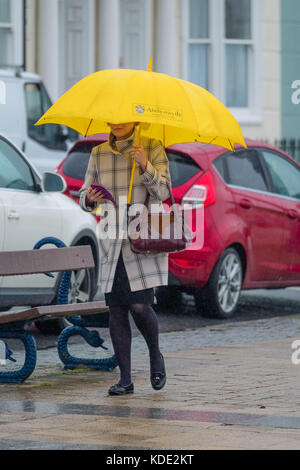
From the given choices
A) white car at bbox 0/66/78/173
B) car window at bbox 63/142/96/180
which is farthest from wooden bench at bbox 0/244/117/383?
white car at bbox 0/66/78/173

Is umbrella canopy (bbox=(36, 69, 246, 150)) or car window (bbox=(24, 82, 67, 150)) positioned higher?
umbrella canopy (bbox=(36, 69, 246, 150))

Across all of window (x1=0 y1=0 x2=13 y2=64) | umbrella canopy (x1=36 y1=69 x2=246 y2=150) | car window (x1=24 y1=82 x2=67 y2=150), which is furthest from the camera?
window (x1=0 y1=0 x2=13 y2=64)

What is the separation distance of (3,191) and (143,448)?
477cm

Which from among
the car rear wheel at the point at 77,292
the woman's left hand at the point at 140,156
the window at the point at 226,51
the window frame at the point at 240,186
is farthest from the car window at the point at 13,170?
the window at the point at 226,51

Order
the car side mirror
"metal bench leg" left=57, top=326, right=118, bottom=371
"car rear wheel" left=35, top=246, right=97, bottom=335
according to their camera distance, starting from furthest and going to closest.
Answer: "car rear wheel" left=35, top=246, right=97, bottom=335 → the car side mirror → "metal bench leg" left=57, top=326, right=118, bottom=371

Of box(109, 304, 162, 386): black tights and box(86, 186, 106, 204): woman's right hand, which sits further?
box(109, 304, 162, 386): black tights

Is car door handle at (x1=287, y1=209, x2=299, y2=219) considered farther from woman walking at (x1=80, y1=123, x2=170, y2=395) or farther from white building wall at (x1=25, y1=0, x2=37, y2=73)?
white building wall at (x1=25, y1=0, x2=37, y2=73)

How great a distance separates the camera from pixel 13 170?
10.9m

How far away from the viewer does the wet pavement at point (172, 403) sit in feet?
20.8

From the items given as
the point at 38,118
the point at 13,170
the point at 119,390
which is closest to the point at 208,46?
the point at 38,118

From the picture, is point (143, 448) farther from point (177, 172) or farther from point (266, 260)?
point (266, 260)

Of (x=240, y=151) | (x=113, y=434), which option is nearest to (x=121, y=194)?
(x=113, y=434)

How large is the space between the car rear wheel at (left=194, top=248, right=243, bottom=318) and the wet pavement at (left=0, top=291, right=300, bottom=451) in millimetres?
1678

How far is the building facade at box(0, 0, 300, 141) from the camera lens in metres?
24.8
